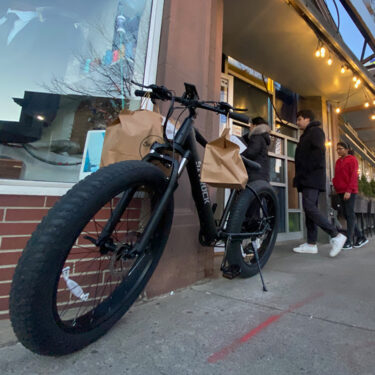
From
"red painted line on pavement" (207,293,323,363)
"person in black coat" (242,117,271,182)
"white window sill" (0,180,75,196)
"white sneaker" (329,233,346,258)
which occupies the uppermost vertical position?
"person in black coat" (242,117,271,182)

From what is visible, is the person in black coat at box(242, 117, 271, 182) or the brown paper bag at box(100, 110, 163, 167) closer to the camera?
the brown paper bag at box(100, 110, 163, 167)

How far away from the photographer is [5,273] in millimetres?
1284

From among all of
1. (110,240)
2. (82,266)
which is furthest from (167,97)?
(82,266)

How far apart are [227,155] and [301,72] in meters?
3.83

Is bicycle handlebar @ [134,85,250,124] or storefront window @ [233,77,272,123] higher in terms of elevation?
storefront window @ [233,77,272,123]

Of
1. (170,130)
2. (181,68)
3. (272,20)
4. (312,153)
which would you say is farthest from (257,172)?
(272,20)

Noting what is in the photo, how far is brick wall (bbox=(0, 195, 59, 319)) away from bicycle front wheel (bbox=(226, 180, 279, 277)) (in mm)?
1259

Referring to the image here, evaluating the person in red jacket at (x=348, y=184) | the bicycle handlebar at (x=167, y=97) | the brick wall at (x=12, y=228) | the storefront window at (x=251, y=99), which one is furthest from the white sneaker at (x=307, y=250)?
the brick wall at (x=12, y=228)

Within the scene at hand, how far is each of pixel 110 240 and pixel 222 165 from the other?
710mm

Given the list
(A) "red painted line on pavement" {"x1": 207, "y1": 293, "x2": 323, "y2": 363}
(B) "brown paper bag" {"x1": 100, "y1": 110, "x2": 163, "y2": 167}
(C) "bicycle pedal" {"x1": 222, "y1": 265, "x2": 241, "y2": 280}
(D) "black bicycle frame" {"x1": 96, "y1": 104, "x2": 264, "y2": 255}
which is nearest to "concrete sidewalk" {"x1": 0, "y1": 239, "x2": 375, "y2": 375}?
(A) "red painted line on pavement" {"x1": 207, "y1": 293, "x2": 323, "y2": 363}

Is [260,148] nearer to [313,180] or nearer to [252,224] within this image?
[313,180]

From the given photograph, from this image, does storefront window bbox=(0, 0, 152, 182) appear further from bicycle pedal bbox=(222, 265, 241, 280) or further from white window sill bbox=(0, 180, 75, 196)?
bicycle pedal bbox=(222, 265, 241, 280)

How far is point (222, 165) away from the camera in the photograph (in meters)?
1.38

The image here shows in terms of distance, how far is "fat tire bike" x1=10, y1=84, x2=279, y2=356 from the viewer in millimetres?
778
